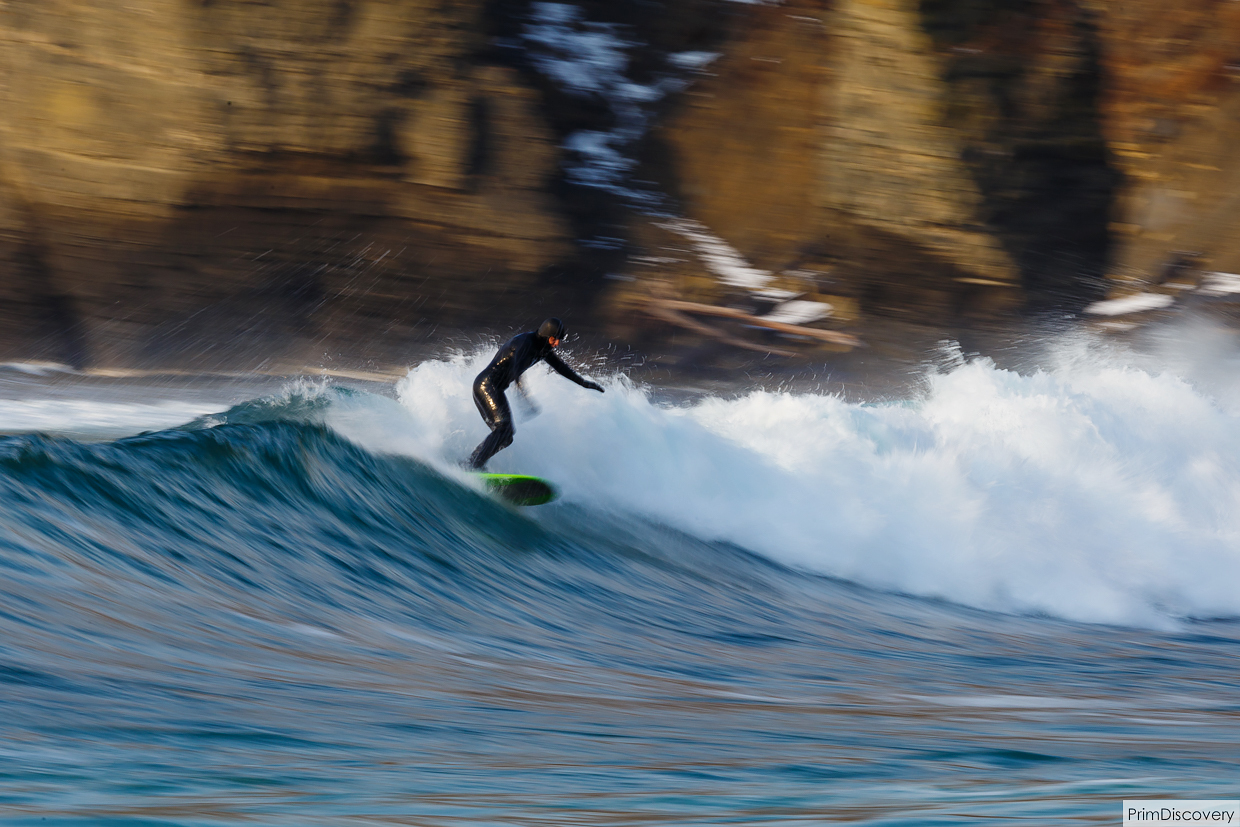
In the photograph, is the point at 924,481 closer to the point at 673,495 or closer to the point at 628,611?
the point at 673,495

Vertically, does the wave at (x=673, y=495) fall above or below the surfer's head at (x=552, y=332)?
below

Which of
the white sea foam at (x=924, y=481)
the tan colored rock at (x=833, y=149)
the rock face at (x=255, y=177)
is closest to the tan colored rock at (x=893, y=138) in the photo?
the tan colored rock at (x=833, y=149)

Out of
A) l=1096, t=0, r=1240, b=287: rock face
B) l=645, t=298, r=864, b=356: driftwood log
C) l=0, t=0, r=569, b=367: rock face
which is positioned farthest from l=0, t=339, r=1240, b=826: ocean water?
l=1096, t=0, r=1240, b=287: rock face

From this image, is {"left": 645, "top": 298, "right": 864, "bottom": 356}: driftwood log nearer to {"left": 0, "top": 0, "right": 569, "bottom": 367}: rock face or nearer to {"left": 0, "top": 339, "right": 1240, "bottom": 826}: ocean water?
{"left": 0, "top": 0, "right": 569, "bottom": 367}: rock face

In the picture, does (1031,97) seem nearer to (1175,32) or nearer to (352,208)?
(1175,32)

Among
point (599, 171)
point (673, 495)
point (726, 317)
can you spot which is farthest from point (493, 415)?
point (726, 317)

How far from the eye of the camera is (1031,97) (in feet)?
61.3

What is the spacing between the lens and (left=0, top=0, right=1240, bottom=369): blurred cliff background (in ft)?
54.5

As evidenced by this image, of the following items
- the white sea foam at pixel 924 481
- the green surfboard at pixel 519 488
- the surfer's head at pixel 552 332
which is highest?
the surfer's head at pixel 552 332

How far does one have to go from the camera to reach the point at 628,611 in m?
6.85

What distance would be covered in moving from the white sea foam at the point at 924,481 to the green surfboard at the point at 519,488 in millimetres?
595

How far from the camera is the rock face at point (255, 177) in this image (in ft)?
53.7

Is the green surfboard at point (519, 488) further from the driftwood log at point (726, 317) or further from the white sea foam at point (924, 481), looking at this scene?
the driftwood log at point (726, 317)

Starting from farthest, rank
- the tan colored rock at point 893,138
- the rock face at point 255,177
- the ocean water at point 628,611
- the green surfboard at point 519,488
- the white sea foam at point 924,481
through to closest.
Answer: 1. the tan colored rock at point 893,138
2. the rock face at point 255,177
3. the white sea foam at point 924,481
4. the green surfboard at point 519,488
5. the ocean water at point 628,611
